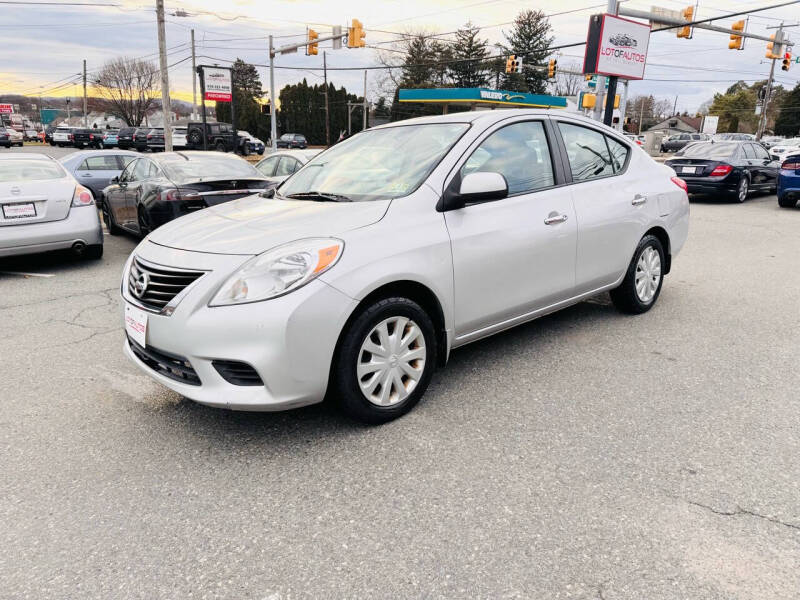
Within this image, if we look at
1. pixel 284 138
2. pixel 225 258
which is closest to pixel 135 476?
pixel 225 258

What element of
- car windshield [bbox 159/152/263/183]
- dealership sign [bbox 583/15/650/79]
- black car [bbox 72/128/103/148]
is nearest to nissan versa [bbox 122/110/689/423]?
car windshield [bbox 159/152/263/183]

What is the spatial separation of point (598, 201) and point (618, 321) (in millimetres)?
1238

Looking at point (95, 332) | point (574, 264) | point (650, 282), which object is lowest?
point (95, 332)

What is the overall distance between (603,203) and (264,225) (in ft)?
8.49

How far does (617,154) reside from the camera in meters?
4.92

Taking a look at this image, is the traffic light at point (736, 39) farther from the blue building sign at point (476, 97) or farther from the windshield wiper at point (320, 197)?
the windshield wiper at point (320, 197)

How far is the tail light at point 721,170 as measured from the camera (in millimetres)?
14641

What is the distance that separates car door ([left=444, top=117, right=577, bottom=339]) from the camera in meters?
3.54

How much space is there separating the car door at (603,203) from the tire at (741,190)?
11879 mm

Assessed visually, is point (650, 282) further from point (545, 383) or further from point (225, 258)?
point (225, 258)

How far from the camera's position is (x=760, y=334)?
4891mm

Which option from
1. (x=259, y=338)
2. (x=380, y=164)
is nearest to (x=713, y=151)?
(x=380, y=164)

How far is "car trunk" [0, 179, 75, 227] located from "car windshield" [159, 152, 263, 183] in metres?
1.31

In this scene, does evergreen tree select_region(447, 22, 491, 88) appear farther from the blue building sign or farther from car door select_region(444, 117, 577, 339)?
car door select_region(444, 117, 577, 339)
